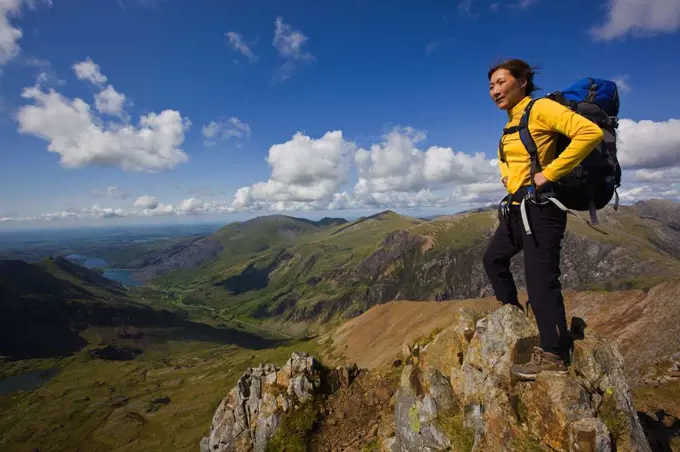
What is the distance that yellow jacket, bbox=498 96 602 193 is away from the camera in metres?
6.05

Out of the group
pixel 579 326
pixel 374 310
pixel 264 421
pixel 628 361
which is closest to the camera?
pixel 579 326

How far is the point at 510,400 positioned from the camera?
8.57 metres

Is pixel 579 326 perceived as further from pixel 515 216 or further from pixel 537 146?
pixel 537 146

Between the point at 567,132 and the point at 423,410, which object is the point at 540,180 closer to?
the point at 567,132

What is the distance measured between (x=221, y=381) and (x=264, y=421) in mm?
192370

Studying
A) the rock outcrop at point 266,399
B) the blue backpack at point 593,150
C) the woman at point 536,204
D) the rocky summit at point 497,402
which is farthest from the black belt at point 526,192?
the rock outcrop at point 266,399

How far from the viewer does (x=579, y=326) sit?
966 centimetres

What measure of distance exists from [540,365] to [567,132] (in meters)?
5.57

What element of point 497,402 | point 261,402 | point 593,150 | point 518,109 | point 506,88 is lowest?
point 261,402

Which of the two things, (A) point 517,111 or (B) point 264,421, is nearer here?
(A) point 517,111

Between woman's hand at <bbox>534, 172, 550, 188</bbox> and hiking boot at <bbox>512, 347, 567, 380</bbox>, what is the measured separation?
4.20 meters

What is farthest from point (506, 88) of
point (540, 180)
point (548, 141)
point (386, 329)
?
point (386, 329)

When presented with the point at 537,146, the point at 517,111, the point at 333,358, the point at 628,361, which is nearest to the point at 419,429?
the point at 537,146

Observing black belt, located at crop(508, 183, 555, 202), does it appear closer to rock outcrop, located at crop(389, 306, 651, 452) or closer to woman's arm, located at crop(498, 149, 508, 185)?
woman's arm, located at crop(498, 149, 508, 185)
